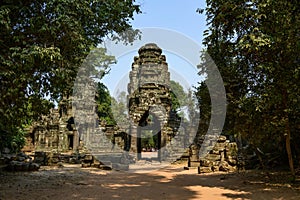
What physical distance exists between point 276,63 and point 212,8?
9.48 feet

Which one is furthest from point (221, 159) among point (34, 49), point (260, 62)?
point (34, 49)

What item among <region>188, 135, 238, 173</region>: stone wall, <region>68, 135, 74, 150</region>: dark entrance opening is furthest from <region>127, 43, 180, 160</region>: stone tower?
<region>68, 135, 74, 150</region>: dark entrance opening

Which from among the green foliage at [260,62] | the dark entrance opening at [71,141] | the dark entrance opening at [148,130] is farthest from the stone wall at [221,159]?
the dark entrance opening at [71,141]

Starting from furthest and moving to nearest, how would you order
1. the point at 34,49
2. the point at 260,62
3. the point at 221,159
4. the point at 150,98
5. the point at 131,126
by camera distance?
the point at 150,98
the point at 131,126
the point at 221,159
the point at 260,62
the point at 34,49

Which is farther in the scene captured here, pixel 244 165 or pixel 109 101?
pixel 109 101

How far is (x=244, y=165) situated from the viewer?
1399 centimetres

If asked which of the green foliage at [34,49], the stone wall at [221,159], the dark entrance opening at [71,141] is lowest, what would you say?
the stone wall at [221,159]

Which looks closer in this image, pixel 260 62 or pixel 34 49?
pixel 34 49

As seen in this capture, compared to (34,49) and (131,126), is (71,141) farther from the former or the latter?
(34,49)

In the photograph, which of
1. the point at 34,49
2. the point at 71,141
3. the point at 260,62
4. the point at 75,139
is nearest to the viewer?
the point at 34,49

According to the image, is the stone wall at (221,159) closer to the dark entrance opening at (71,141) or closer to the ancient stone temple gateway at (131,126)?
the ancient stone temple gateway at (131,126)

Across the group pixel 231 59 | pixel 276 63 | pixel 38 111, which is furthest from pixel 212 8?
pixel 38 111

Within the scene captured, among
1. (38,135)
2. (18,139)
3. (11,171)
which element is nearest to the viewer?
(11,171)

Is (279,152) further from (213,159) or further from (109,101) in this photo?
(109,101)
